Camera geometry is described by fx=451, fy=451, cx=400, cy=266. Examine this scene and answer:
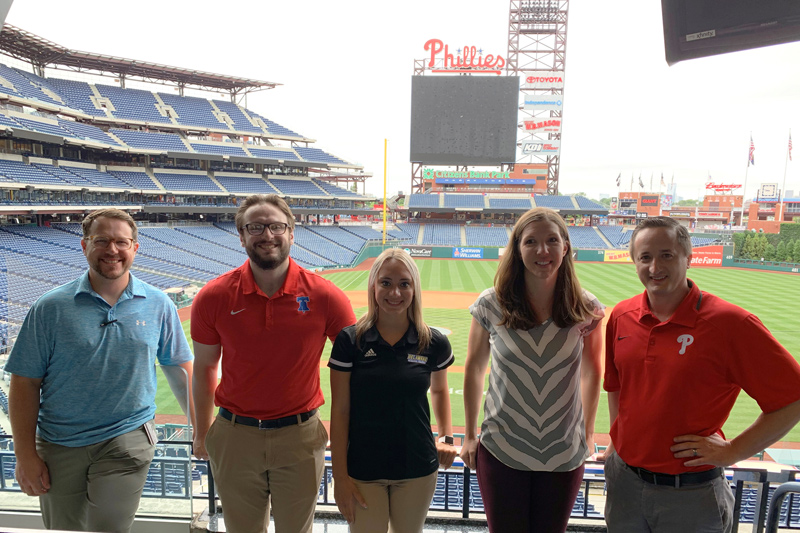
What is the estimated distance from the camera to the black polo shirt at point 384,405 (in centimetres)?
200

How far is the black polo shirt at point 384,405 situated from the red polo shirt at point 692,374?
91cm

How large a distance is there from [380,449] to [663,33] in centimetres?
264

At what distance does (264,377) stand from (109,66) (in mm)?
38544

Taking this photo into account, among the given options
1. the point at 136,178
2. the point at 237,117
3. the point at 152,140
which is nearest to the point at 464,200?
the point at 237,117

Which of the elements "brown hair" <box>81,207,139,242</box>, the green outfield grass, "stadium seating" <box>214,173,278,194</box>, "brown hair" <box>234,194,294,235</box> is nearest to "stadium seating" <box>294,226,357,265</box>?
the green outfield grass

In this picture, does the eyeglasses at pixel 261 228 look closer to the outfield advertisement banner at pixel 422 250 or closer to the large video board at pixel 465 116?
the outfield advertisement banner at pixel 422 250

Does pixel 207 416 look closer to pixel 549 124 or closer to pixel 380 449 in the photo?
pixel 380 449

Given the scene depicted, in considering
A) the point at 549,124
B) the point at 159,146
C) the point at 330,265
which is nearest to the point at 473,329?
the point at 330,265

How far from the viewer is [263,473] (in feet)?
7.31

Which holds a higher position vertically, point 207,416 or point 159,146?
point 159,146

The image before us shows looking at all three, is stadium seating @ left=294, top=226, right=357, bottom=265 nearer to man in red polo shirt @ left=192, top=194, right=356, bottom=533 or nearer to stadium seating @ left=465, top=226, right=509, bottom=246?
stadium seating @ left=465, top=226, right=509, bottom=246

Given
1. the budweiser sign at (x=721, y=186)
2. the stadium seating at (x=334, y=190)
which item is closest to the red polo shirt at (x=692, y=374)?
the stadium seating at (x=334, y=190)

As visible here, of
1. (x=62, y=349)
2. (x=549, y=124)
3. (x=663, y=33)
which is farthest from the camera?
(x=549, y=124)

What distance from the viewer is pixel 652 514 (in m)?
1.88
